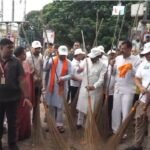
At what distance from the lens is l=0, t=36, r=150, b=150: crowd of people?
546 centimetres

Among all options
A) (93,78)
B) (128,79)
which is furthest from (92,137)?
(93,78)

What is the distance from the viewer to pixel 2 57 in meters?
5.42

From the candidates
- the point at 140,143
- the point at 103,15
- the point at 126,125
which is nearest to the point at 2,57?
the point at 126,125

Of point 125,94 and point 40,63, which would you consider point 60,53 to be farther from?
point 125,94

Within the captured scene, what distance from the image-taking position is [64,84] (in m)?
7.20

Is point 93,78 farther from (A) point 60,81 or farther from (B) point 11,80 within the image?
(B) point 11,80

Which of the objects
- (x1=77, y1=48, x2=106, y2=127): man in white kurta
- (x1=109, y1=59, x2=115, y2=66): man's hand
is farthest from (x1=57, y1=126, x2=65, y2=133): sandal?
(x1=109, y1=59, x2=115, y2=66): man's hand

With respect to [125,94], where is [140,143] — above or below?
below

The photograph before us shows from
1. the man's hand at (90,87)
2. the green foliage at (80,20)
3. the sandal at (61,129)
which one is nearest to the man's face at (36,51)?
the man's hand at (90,87)

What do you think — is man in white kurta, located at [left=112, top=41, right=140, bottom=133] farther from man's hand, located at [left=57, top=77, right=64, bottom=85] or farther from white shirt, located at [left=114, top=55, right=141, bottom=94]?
man's hand, located at [left=57, top=77, right=64, bottom=85]

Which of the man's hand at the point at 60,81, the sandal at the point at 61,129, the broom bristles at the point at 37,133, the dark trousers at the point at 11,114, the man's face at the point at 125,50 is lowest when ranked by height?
the sandal at the point at 61,129

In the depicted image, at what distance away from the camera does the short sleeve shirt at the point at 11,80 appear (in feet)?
17.7

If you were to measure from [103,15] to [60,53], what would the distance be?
1716 centimetres

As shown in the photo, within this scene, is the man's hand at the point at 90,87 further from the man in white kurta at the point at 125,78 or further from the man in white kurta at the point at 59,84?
the man in white kurta at the point at 59,84
